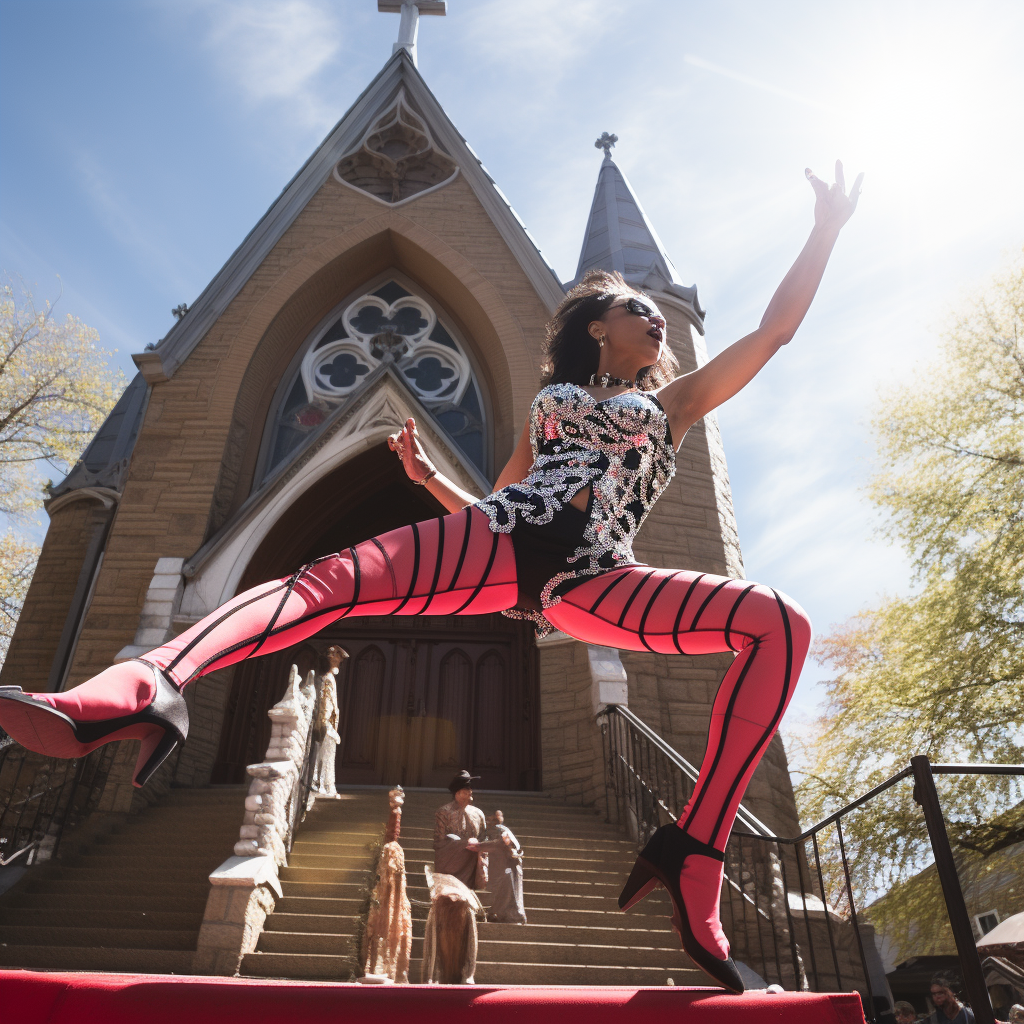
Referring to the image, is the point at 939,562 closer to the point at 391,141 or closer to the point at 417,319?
the point at 417,319

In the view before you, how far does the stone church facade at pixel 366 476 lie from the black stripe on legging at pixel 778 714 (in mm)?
7553

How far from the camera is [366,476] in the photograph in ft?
39.9

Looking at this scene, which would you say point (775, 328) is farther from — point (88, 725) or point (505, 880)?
point (505, 880)

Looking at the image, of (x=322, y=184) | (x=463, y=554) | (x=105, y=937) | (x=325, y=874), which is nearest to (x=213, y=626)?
(x=463, y=554)

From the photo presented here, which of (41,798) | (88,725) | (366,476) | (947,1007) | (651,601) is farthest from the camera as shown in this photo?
(366,476)

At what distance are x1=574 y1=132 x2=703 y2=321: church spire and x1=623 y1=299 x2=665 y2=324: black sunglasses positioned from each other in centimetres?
1045

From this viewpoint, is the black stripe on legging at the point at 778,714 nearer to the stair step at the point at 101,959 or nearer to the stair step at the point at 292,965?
the stair step at the point at 292,965

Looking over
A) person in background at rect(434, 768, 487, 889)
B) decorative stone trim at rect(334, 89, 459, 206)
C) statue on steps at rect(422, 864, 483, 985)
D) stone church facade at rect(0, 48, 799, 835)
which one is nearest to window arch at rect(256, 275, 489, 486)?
stone church facade at rect(0, 48, 799, 835)

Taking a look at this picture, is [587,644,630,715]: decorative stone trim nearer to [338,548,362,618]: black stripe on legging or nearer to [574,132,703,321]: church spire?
[574,132,703,321]: church spire

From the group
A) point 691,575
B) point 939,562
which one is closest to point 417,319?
point 939,562

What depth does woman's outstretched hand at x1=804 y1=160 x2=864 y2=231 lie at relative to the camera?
2199 millimetres

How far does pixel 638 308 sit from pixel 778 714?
1293 mm

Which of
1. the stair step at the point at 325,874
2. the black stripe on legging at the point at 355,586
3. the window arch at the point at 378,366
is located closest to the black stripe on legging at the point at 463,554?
the black stripe on legging at the point at 355,586

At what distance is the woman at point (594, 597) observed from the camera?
1.43 metres
